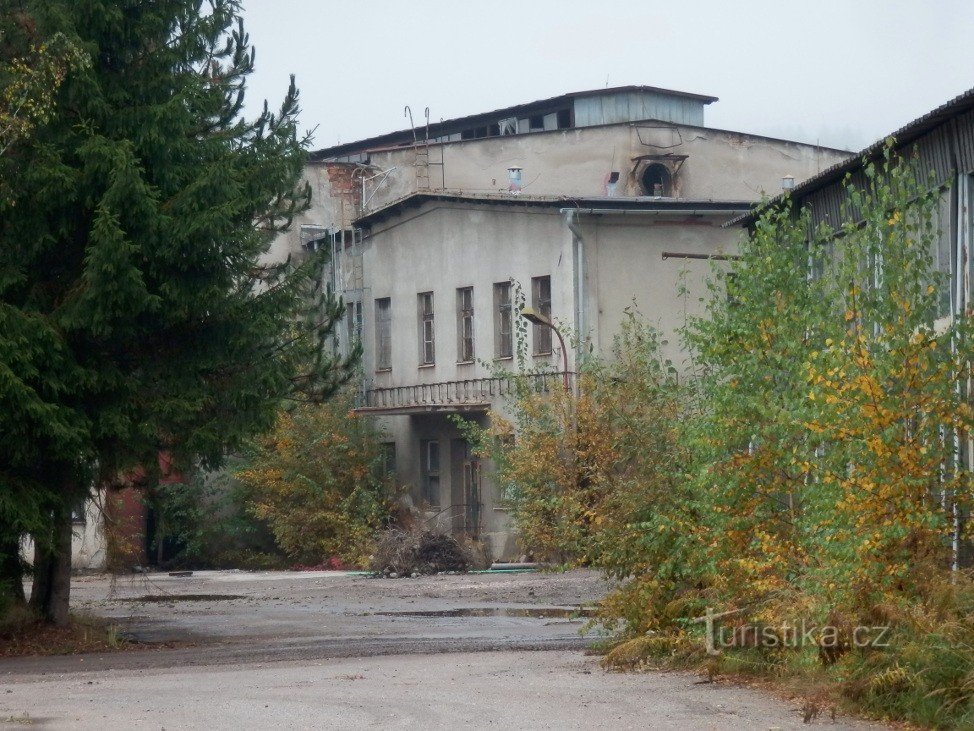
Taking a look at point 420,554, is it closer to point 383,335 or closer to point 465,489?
point 465,489

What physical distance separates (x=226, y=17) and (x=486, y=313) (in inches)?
721

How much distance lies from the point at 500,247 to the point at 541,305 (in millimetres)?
2023

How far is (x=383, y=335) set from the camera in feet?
129

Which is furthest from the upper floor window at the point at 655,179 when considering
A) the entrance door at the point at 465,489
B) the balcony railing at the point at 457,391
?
the entrance door at the point at 465,489

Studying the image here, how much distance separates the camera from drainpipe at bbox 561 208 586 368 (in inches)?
1292

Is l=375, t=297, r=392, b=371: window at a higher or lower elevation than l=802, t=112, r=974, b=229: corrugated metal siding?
higher

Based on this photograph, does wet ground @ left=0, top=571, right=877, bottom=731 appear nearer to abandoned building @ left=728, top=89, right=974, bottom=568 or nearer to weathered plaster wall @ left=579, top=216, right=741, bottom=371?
abandoned building @ left=728, top=89, right=974, bottom=568

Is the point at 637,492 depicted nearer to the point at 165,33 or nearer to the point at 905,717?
the point at 905,717

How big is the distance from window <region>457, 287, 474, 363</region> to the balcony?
2.81 ft

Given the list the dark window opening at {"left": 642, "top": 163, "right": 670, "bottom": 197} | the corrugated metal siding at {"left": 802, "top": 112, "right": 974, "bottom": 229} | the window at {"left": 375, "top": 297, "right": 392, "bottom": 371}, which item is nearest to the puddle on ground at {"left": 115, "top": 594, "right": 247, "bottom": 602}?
the window at {"left": 375, "top": 297, "right": 392, "bottom": 371}

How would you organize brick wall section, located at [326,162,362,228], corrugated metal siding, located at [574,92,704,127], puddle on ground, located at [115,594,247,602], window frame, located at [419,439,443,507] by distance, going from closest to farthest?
puddle on ground, located at [115,594,247,602], window frame, located at [419,439,443,507], brick wall section, located at [326,162,362,228], corrugated metal siding, located at [574,92,704,127]

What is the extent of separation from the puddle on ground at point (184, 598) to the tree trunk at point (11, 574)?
8.85 meters

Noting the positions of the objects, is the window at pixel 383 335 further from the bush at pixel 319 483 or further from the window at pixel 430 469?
the bush at pixel 319 483

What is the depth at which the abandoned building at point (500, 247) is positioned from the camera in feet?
110
